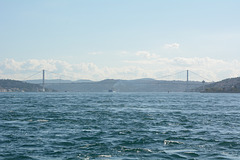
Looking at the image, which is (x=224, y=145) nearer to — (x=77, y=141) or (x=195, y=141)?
(x=195, y=141)

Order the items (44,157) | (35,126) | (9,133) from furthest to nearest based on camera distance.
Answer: (35,126), (9,133), (44,157)

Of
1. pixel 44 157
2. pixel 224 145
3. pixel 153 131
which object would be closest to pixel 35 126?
pixel 153 131

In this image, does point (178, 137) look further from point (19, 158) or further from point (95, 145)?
point (19, 158)

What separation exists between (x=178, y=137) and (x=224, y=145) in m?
2.84

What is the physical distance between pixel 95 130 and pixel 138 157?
26.4 feet

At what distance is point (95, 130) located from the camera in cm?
2189

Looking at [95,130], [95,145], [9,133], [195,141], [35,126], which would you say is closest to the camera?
[95,145]

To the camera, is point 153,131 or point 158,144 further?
point 153,131

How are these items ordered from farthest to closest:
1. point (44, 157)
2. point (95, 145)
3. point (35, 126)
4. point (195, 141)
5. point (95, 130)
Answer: point (35, 126) < point (95, 130) < point (195, 141) < point (95, 145) < point (44, 157)

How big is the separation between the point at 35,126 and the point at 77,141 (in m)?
7.12

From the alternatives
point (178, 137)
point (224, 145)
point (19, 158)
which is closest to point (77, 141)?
point (19, 158)

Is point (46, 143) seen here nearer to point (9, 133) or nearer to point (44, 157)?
point (44, 157)

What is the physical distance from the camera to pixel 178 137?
19062 millimetres

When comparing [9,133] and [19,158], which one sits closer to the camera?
[19,158]
